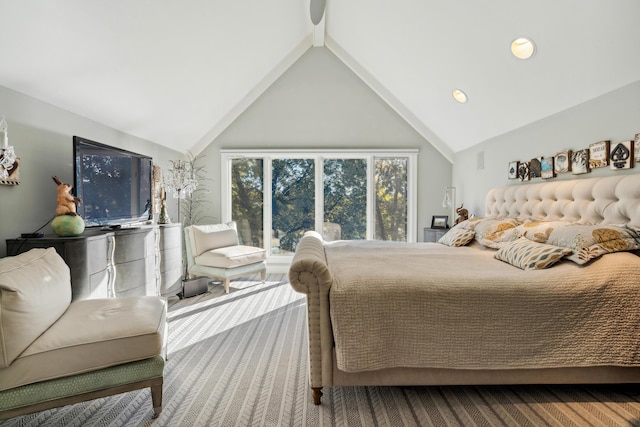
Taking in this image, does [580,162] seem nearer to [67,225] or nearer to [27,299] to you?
[27,299]

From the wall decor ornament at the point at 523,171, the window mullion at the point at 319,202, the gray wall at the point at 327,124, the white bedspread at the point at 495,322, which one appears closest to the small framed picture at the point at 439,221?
the gray wall at the point at 327,124

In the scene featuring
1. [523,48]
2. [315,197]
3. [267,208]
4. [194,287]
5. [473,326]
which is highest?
[523,48]

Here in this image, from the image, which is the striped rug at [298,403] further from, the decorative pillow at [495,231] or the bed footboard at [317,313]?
the decorative pillow at [495,231]

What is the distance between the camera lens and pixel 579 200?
258 cm

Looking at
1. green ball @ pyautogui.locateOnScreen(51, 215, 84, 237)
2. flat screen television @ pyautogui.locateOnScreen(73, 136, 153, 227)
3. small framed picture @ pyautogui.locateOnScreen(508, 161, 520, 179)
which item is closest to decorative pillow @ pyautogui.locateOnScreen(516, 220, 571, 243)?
small framed picture @ pyautogui.locateOnScreen(508, 161, 520, 179)

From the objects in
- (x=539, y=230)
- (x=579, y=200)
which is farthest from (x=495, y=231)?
(x=579, y=200)

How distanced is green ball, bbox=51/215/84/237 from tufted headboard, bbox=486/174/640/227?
3.54 meters

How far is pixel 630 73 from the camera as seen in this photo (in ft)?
7.34

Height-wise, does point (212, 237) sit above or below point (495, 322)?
above

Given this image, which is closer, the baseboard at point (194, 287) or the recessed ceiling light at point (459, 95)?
the recessed ceiling light at point (459, 95)

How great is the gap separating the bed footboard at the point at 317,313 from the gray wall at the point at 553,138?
214cm

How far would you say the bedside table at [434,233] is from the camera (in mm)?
4523

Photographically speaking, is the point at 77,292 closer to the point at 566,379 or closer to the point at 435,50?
the point at 566,379

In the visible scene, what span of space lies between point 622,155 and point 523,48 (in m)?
1.03
